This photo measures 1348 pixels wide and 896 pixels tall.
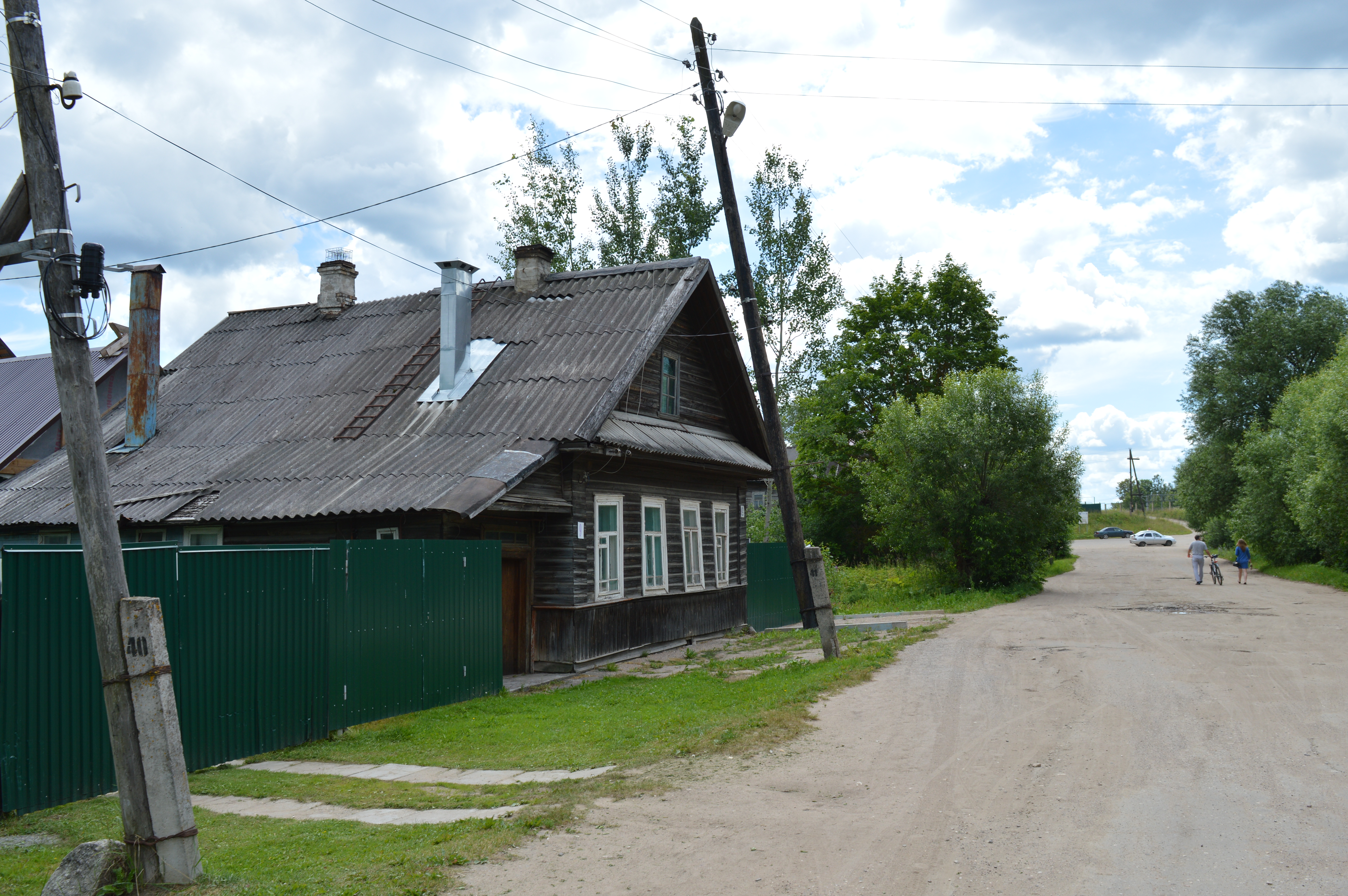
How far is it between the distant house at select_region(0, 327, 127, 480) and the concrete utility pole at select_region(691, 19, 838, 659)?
554 inches

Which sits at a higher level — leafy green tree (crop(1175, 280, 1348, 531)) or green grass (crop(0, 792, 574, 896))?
leafy green tree (crop(1175, 280, 1348, 531))

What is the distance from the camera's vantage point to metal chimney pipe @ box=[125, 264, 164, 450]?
723 inches

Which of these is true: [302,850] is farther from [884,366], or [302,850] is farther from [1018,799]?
[884,366]

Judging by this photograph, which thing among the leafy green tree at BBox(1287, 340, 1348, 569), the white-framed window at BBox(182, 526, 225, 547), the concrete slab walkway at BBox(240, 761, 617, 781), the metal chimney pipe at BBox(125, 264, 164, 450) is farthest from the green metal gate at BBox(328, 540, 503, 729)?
the leafy green tree at BBox(1287, 340, 1348, 569)

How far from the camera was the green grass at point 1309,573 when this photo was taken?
29219 millimetres

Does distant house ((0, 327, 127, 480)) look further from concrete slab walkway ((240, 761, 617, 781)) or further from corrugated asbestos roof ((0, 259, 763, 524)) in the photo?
concrete slab walkway ((240, 761, 617, 781))

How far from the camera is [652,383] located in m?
18.3

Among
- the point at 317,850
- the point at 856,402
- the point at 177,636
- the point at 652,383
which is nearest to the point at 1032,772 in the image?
the point at 317,850

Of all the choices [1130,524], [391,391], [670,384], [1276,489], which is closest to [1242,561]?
[1276,489]

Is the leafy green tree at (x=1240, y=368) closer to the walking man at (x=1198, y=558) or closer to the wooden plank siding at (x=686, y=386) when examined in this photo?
the walking man at (x=1198, y=558)

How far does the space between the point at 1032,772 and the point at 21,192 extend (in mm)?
8058

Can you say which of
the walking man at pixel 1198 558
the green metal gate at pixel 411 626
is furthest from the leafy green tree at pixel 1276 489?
the green metal gate at pixel 411 626

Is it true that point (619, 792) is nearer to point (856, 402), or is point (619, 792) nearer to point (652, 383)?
point (652, 383)

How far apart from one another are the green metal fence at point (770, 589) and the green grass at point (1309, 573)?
16.3m
